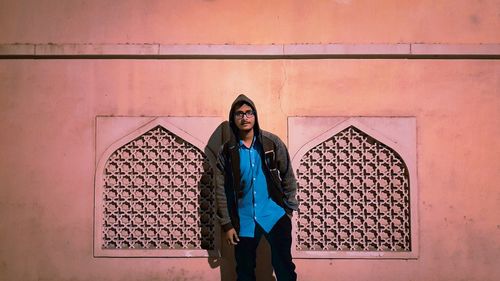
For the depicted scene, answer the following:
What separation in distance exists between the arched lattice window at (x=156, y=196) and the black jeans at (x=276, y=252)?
2.05 ft

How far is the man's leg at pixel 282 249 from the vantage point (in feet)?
13.9

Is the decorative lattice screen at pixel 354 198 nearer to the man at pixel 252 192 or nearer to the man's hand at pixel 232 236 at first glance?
the man at pixel 252 192

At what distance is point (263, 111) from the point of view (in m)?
4.77

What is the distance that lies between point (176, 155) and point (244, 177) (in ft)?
2.90

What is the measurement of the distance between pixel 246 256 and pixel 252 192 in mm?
530

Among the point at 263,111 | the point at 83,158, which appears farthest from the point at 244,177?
the point at 83,158

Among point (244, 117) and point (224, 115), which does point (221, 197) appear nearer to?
point (244, 117)

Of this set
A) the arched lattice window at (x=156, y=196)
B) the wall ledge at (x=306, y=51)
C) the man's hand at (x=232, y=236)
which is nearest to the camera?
the man's hand at (x=232, y=236)

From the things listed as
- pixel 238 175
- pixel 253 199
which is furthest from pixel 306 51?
pixel 253 199

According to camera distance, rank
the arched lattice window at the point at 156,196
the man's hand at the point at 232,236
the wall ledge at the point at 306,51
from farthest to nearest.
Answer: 1. the arched lattice window at the point at 156,196
2. the wall ledge at the point at 306,51
3. the man's hand at the point at 232,236

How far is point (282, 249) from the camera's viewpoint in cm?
425

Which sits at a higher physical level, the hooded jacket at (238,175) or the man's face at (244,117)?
the man's face at (244,117)

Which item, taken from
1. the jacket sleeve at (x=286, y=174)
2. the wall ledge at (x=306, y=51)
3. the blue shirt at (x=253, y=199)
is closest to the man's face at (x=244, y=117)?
the blue shirt at (x=253, y=199)

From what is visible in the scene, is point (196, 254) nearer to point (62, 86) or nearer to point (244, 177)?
point (244, 177)
